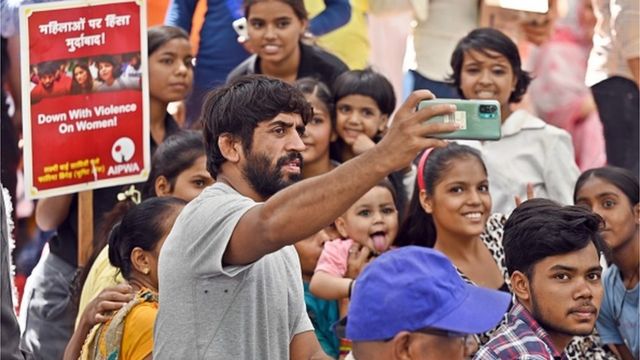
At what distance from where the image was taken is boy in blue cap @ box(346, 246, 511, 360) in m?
4.05

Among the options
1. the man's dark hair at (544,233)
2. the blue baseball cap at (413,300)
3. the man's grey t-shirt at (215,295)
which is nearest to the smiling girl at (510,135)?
the man's dark hair at (544,233)

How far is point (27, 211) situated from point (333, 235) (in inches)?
74.8

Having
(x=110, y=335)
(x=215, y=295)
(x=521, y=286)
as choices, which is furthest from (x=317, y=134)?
(x=215, y=295)

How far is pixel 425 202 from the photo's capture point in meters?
7.28

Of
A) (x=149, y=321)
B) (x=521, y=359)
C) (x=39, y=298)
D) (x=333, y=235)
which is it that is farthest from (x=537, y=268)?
(x=39, y=298)

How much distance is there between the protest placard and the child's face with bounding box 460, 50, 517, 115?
5.58 ft

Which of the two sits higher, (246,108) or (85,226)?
(246,108)

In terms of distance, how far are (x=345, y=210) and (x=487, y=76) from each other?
376cm

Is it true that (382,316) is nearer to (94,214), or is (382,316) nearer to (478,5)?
(94,214)

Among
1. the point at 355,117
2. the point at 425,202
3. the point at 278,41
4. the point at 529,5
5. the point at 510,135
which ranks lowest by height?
the point at 425,202

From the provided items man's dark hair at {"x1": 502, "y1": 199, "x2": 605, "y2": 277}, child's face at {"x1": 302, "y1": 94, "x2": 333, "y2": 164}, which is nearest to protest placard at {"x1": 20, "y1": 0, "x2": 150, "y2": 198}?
child's face at {"x1": 302, "y1": 94, "x2": 333, "y2": 164}

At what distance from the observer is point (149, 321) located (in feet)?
18.3

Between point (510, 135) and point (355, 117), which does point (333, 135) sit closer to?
point (355, 117)

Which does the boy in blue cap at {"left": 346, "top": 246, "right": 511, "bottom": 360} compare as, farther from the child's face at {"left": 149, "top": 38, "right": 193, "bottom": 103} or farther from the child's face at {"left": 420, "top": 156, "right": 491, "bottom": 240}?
the child's face at {"left": 149, "top": 38, "right": 193, "bottom": 103}
